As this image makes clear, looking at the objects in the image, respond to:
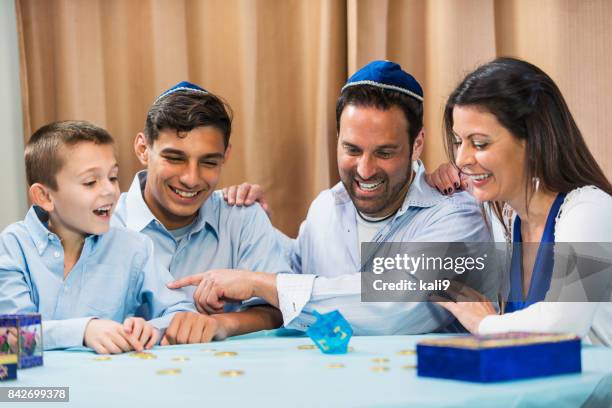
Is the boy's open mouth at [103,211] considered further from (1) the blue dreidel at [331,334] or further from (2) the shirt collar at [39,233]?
(1) the blue dreidel at [331,334]

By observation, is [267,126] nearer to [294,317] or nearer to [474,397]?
[294,317]

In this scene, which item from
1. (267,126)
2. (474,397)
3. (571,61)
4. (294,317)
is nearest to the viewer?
(474,397)

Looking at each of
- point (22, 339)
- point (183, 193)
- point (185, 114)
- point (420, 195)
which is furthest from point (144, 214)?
point (22, 339)

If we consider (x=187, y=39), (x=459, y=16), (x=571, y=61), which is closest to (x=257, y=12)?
(x=187, y=39)

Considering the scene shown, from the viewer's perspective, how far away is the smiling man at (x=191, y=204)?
7.70 feet

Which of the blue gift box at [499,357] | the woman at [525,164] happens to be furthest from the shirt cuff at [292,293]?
the blue gift box at [499,357]

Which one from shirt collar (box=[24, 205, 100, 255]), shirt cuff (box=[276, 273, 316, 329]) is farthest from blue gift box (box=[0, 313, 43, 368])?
shirt cuff (box=[276, 273, 316, 329])

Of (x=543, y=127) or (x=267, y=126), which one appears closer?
(x=543, y=127)

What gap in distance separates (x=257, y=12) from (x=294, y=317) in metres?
1.55

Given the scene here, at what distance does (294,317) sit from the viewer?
2.02 metres

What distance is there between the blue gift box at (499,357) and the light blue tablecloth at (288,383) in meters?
0.02

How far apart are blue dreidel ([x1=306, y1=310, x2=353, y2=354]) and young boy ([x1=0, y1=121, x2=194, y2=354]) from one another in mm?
422

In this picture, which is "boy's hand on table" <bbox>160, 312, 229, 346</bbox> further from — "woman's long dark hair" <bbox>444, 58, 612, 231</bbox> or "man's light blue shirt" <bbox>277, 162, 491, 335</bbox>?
"woman's long dark hair" <bbox>444, 58, 612, 231</bbox>

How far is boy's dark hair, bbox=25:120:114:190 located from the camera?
2045mm
